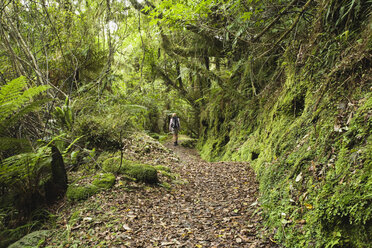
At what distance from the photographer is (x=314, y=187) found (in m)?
2.35

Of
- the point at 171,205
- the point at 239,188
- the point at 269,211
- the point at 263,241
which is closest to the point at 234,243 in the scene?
the point at 263,241

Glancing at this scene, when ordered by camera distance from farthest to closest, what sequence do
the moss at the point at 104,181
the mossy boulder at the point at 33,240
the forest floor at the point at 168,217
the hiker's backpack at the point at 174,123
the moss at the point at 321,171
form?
the hiker's backpack at the point at 174,123 → the moss at the point at 104,181 → the forest floor at the point at 168,217 → the mossy boulder at the point at 33,240 → the moss at the point at 321,171

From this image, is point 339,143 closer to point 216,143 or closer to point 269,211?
point 269,211

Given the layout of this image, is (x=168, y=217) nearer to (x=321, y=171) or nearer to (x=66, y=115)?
(x=321, y=171)

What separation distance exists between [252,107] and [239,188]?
3750 millimetres

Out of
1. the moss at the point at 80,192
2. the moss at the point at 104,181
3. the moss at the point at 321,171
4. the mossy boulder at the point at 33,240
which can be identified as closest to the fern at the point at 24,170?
the moss at the point at 80,192

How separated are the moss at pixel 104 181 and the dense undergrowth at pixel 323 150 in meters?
2.89

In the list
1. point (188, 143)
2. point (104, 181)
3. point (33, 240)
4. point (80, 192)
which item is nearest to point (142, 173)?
point (104, 181)

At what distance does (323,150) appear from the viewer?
2594mm

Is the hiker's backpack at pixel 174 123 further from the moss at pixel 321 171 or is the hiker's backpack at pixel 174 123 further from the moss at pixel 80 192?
the moss at pixel 80 192

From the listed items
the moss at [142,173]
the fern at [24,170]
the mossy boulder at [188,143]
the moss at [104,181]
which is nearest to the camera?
the fern at [24,170]

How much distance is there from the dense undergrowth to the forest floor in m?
0.41

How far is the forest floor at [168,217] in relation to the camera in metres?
2.79

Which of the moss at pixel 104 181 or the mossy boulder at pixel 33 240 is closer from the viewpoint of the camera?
the mossy boulder at pixel 33 240
